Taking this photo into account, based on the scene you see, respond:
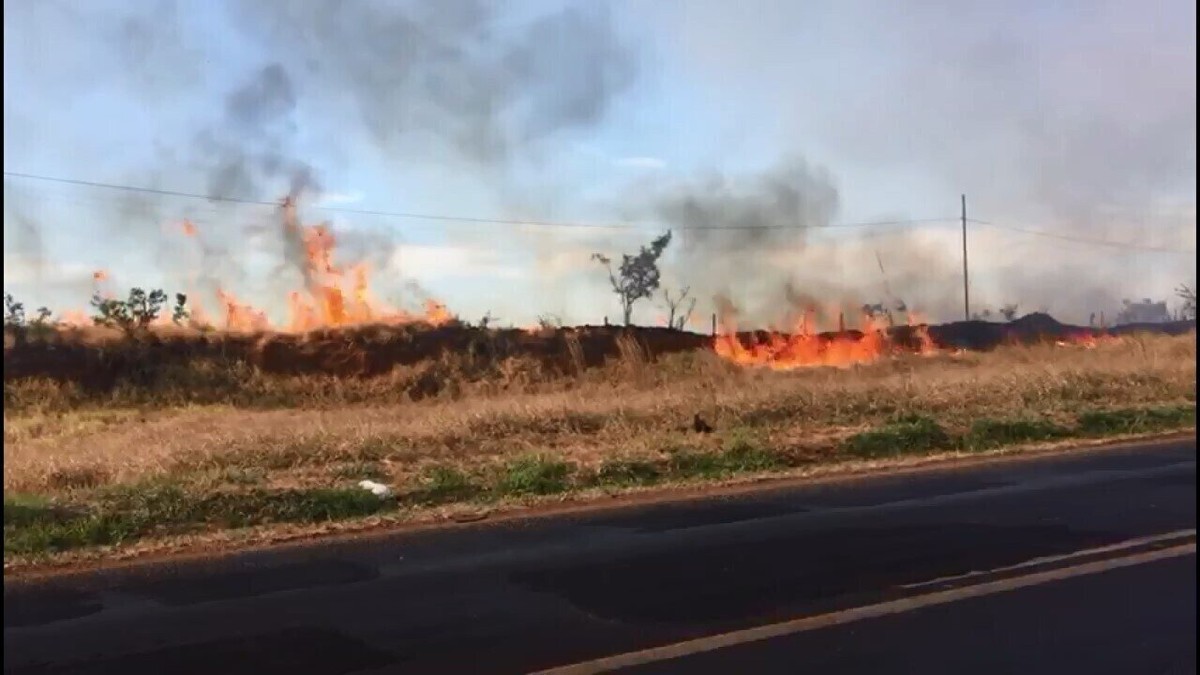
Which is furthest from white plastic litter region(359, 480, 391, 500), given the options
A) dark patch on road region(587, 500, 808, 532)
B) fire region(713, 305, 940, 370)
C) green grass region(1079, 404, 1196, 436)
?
fire region(713, 305, 940, 370)

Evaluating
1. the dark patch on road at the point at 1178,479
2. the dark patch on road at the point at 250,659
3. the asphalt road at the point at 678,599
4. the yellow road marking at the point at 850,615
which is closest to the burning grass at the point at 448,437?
the asphalt road at the point at 678,599

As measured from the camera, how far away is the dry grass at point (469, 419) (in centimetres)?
1110

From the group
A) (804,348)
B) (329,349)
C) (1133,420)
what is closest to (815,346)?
(804,348)

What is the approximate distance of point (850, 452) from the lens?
41.5ft

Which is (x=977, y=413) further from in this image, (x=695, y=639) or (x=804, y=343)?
(x=804, y=343)

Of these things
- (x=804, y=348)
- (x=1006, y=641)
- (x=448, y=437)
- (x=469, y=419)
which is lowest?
(x=1006, y=641)

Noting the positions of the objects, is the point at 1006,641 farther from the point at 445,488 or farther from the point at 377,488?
the point at 377,488

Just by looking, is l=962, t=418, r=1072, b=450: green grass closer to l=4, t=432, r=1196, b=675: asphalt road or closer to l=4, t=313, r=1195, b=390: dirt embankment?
l=4, t=432, r=1196, b=675: asphalt road

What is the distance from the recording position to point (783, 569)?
20.7 feet

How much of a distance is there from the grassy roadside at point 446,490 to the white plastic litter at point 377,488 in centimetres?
8

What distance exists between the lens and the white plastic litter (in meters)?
9.50

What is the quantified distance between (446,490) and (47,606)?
4420 millimetres

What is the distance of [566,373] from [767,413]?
13915 mm

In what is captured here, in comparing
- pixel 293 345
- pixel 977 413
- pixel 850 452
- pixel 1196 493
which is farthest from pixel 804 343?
pixel 1196 493
